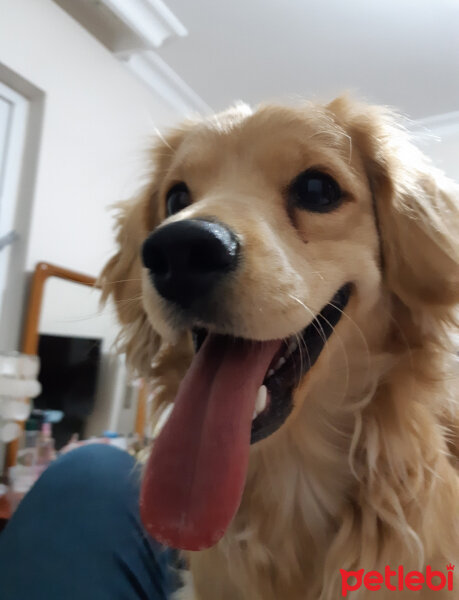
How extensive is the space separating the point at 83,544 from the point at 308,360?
0.48m

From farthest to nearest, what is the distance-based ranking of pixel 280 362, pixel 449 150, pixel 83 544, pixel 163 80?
pixel 449 150 < pixel 163 80 < pixel 83 544 < pixel 280 362

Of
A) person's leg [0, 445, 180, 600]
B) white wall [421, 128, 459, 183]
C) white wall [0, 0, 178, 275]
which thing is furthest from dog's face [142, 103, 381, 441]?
white wall [421, 128, 459, 183]

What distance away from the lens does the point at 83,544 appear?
0.82 m

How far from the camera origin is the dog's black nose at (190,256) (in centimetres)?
56

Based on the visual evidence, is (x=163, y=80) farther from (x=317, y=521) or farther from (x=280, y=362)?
(x=317, y=521)

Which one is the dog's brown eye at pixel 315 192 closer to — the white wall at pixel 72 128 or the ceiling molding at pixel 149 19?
the white wall at pixel 72 128

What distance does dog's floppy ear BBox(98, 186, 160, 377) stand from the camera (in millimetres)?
938

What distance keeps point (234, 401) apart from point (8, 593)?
530mm

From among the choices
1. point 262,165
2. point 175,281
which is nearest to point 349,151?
point 262,165

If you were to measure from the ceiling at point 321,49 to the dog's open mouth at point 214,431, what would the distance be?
53.5 inches

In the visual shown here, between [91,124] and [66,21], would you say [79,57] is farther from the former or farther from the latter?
[91,124]

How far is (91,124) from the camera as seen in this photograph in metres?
2.14

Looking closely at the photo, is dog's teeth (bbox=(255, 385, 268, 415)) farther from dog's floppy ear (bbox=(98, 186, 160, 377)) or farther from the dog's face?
dog's floppy ear (bbox=(98, 186, 160, 377))

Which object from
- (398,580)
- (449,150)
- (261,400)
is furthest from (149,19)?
(398,580)
